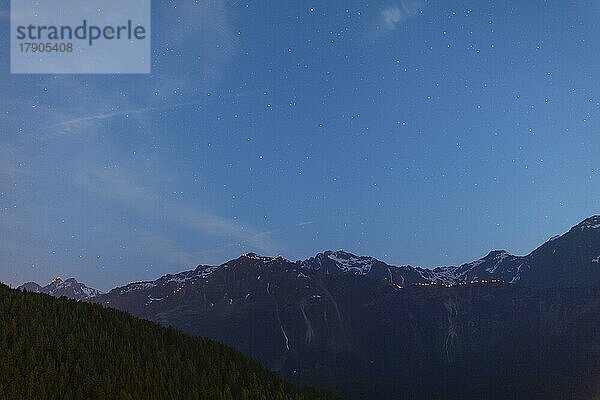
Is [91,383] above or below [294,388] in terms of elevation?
above

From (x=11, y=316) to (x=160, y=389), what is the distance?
27.6 m

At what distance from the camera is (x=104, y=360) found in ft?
207

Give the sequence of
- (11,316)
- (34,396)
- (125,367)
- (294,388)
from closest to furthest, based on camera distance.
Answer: (34,396) → (125,367) → (11,316) → (294,388)

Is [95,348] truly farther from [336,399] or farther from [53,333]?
[336,399]

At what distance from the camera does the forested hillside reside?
49.9 meters

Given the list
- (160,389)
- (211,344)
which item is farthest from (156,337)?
(160,389)

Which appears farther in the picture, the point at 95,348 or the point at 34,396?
the point at 95,348

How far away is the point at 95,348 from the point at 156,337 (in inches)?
1021

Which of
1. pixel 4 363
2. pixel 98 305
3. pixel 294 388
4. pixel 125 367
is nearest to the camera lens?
pixel 4 363

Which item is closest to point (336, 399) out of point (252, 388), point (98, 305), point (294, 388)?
point (294, 388)

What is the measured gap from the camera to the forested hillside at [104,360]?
4991 cm

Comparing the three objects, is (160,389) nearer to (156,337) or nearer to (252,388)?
(252,388)

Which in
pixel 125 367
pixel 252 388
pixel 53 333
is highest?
pixel 53 333

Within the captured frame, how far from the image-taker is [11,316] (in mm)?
72438
